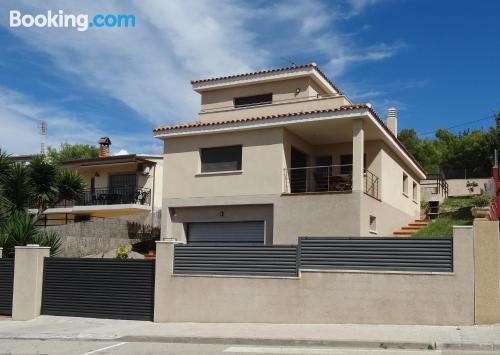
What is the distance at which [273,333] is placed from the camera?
12617 mm

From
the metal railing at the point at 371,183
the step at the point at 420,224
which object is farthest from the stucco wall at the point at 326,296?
the step at the point at 420,224

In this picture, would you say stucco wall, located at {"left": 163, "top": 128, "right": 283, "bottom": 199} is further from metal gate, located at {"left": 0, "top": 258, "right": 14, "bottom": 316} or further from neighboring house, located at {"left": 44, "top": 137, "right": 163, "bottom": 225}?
neighboring house, located at {"left": 44, "top": 137, "right": 163, "bottom": 225}

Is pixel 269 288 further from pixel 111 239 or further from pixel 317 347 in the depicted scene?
pixel 111 239

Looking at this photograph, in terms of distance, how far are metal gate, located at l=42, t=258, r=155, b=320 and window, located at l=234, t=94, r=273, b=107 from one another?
11.1m

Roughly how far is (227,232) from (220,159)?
2.79m

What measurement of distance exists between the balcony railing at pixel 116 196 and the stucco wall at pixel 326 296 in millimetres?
16650

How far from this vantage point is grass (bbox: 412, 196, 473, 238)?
891 inches

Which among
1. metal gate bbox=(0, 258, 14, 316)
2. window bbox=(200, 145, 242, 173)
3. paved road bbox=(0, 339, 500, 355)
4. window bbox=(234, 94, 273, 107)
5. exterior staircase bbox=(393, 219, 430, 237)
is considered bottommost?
paved road bbox=(0, 339, 500, 355)

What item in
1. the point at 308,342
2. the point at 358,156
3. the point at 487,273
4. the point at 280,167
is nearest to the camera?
the point at 308,342

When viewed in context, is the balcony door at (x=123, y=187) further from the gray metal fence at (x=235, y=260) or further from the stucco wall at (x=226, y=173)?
the gray metal fence at (x=235, y=260)

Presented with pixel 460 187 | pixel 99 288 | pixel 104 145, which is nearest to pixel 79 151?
pixel 104 145

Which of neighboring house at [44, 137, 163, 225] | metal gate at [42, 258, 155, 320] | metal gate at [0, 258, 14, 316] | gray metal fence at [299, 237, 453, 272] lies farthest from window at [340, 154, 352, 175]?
metal gate at [0, 258, 14, 316]

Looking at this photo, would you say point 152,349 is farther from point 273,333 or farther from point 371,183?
point 371,183

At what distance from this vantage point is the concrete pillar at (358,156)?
65.3 feet
